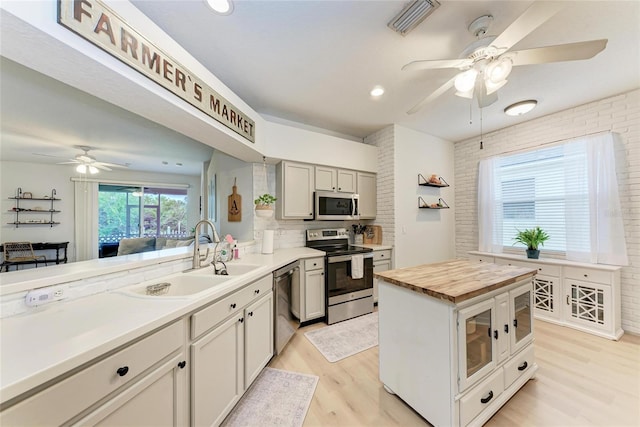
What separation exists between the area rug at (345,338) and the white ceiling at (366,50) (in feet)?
9.49

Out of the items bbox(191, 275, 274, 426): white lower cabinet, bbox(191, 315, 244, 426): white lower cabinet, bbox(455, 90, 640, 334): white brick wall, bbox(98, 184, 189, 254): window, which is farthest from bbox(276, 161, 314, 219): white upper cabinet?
bbox(98, 184, 189, 254): window

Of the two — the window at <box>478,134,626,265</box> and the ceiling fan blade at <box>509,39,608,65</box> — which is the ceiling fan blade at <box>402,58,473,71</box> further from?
the window at <box>478,134,626,265</box>

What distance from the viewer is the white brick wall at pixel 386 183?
11.9 ft

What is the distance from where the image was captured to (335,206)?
3459mm

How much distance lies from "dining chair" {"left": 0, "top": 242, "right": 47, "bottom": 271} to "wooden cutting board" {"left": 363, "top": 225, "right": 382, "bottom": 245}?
22.6 ft

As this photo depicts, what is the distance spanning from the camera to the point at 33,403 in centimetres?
65

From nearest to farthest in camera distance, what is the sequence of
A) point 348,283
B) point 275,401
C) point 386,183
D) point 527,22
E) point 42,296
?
point 42,296
point 527,22
point 275,401
point 348,283
point 386,183

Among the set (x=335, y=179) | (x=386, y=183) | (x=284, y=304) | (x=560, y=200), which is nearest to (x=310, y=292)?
(x=284, y=304)

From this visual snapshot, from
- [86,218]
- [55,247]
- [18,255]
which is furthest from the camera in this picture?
[86,218]

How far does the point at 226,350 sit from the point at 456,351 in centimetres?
146

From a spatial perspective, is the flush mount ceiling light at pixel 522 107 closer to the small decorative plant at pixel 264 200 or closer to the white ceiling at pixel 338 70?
the white ceiling at pixel 338 70

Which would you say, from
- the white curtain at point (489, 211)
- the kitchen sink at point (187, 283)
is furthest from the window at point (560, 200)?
the kitchen sink at point (187, 283)

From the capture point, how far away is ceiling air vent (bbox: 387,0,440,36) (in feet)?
5.01

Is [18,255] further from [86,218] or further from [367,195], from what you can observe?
[367,195]
